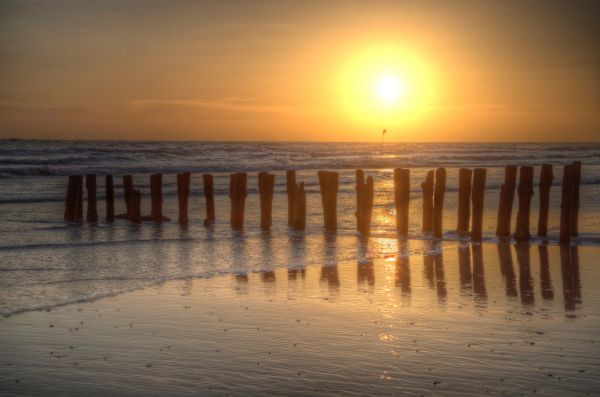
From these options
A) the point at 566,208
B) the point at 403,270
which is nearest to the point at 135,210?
the point at 403,270

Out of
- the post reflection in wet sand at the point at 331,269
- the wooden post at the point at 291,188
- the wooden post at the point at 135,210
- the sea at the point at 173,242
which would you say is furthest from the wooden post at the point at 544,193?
the wooden post at the point at 135,210

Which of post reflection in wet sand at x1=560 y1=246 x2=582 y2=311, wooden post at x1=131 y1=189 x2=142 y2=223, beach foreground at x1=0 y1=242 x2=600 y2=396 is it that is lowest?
post reflection in wet sand at x1=560 y1=246 x2=582 y2=311

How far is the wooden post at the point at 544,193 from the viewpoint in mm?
16188

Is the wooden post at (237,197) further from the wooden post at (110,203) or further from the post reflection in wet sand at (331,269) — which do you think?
the wooden post at (110,203)

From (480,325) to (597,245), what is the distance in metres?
8.68

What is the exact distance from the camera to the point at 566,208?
15.9m

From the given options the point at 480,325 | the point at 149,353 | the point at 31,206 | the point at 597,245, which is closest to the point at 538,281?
the point at 480,325

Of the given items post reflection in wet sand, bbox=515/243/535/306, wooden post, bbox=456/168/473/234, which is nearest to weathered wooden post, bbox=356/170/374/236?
wooden post, bbox=456/168/473/234

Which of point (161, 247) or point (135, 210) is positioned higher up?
point (135, 210)

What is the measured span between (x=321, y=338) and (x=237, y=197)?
11.5 meters

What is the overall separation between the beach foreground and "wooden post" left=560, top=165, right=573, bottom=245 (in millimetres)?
3933

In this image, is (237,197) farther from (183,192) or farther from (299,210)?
(183,192)

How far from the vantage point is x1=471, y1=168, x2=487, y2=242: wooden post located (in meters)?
16.3

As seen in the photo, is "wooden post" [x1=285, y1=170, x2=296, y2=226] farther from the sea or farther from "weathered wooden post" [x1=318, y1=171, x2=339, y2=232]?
"weathered wooden post" [x1=318, y1=171, x2=339, y2=232]
